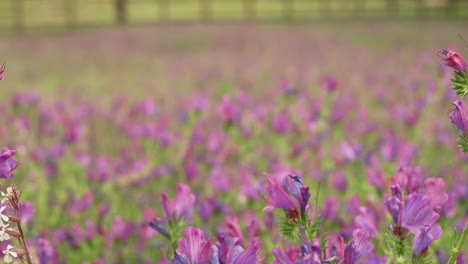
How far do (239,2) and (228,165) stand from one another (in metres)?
34.8

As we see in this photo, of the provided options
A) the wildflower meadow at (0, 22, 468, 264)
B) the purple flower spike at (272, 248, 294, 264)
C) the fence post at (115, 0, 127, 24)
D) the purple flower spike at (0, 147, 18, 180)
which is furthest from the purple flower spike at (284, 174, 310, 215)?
the fence post at (115, 0, 127, 24)

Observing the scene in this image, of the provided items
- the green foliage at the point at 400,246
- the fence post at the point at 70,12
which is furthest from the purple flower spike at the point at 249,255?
the fence post at the point at 70,12

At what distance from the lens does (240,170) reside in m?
3.40

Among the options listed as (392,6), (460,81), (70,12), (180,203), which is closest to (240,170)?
(180,203)

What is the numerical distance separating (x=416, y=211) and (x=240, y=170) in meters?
2.49

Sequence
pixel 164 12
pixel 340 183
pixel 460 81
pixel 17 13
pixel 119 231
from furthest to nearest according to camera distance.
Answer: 1. pixel 164 12
2. pixel 17 13
3. pixel 340 183
4. pixel 119 231
5. pixel 460 81

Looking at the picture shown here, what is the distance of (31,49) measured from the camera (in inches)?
563

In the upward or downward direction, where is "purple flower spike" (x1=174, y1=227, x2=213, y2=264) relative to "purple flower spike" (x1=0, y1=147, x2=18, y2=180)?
downward

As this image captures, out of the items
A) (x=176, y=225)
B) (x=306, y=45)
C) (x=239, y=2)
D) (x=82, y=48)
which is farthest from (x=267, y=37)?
(x=239, y=2)

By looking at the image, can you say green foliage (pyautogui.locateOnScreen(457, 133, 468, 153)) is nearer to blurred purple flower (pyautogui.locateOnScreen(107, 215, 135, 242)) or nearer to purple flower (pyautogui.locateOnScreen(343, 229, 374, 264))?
purple flower (pyautogui.locateOnScreen(343, 229, 374, 264))

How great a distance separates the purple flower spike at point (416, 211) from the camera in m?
0.92

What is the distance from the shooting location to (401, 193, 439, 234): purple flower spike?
3.01 feet

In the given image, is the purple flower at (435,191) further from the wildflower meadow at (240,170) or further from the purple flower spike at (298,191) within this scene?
the purple flower spike at (298,191)

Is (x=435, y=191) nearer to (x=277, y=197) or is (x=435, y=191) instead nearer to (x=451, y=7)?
(x=277, y=197)
